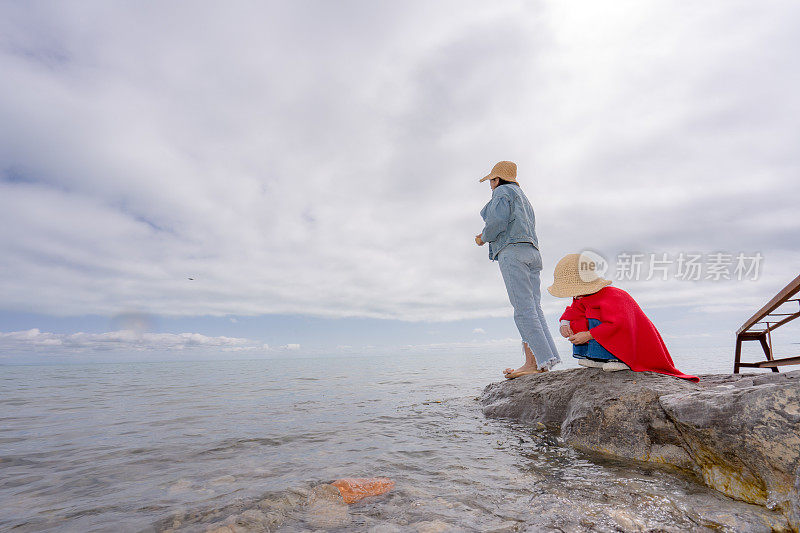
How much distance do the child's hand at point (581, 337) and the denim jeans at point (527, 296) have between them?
1.29m

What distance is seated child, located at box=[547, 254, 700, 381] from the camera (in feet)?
12.5

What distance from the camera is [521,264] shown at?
5516mm

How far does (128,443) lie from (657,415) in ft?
19.6

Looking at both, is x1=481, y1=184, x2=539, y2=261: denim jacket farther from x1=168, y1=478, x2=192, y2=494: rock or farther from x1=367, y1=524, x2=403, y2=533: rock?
x1=168, y1=478, x2=192, y2=494: rock

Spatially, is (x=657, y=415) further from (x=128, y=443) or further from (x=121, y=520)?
(x=128, y=443)

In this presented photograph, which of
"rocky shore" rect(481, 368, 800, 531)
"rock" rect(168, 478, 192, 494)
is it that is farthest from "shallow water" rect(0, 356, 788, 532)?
"rocky shore" rect(481, 368, 800, 531)

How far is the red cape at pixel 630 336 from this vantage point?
3801 mm

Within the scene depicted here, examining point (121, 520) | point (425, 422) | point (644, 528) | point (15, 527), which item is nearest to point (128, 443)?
point (15, 527)

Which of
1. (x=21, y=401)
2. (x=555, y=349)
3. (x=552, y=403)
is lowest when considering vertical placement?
(x=21, y=401)

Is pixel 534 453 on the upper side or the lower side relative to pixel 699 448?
lower

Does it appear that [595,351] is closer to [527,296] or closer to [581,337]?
[581,337]

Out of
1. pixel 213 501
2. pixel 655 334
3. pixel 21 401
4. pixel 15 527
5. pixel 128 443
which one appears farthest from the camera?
pixel 21 401

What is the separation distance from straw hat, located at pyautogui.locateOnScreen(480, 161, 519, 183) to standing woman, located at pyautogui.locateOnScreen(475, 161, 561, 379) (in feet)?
0.57

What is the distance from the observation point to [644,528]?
1921 millimetres
